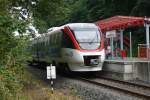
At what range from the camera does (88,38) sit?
24406 millimetres

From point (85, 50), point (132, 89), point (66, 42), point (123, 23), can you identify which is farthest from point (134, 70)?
point (132, 89)

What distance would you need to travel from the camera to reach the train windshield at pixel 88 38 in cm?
2414

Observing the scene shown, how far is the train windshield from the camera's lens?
2414 centimetres

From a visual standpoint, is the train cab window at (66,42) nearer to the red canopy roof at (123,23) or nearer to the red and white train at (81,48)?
the red and white train at (81,48)

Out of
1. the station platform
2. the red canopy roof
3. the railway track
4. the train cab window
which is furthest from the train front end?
the red canopy roof

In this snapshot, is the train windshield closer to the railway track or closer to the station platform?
the station platform

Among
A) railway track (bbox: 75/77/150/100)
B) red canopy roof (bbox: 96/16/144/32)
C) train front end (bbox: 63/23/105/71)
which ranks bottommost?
railway track (bbox: 75/77/150/100)

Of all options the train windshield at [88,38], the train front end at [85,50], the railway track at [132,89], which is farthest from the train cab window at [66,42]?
the railway track at [132,89]

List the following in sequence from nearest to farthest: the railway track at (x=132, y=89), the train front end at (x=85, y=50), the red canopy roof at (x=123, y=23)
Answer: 1. the railway track at (x=132, y=89)
2. the train front end at (x=85, y=50)
3. the red canopy roof at (x=123, y=23)

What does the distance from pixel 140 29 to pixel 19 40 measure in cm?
3668

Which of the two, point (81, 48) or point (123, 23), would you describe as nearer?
point (81, 48)

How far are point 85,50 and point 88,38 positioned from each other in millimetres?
825

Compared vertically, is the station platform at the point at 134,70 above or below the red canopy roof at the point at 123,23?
below

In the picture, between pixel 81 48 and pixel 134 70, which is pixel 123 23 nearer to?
pixel 81 48
